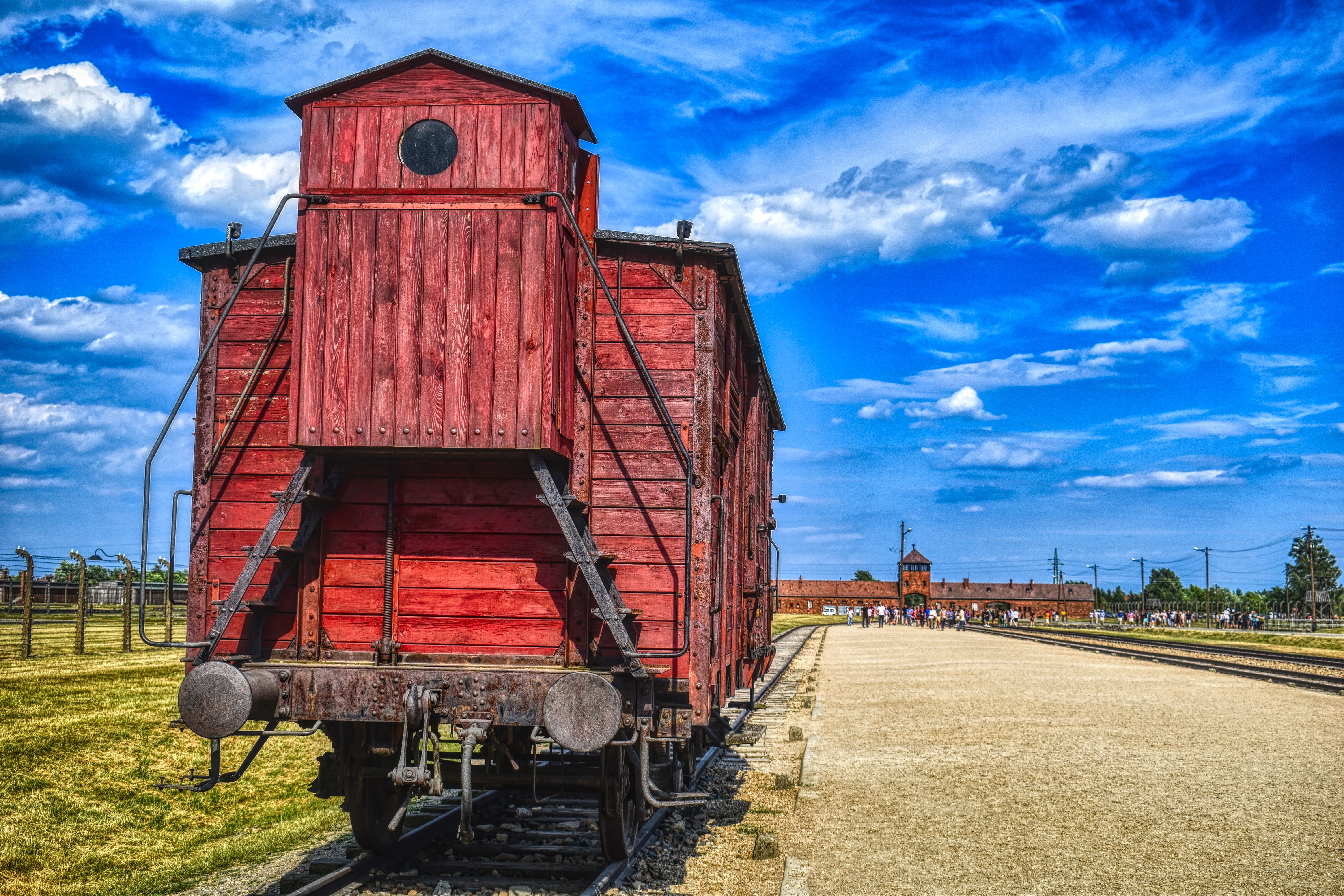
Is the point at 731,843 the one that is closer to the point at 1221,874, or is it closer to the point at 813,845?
the point at 813,845

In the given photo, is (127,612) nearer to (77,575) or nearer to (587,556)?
(587,556)

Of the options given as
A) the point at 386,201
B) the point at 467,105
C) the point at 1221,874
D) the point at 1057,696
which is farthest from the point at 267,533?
the point at 1057,696

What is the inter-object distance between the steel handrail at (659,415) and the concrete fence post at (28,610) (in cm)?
1779

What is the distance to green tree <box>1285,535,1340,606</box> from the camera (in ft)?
362

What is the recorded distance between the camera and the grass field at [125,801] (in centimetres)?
792

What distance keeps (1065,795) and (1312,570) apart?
7932 centimetres

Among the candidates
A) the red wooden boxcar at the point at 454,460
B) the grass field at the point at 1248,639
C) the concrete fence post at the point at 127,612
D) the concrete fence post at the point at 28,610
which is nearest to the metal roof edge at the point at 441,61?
the red wooden boxcar at the point at 454,460

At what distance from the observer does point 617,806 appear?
21.2ft

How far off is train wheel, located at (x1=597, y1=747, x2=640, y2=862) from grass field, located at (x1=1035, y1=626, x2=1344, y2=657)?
3637 centimetres

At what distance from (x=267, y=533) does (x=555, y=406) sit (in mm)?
1797

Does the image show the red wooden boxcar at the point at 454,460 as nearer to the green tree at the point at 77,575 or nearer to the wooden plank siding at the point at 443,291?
the wooden plank siding at the point at 443,291

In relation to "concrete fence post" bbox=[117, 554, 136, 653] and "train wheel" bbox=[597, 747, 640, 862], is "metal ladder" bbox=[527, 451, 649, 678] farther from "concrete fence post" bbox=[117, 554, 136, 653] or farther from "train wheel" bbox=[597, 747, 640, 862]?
"concrete fence post" bbox=[117, 554, 136, 653]

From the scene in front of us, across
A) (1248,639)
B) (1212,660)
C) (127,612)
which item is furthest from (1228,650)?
(127,612)

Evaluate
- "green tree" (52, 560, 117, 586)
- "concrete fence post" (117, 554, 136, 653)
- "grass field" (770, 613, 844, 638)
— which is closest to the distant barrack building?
"grass field" (770, 613, 844, 638)
